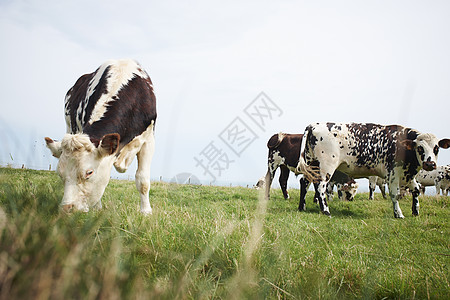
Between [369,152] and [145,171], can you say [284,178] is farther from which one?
Result: [145,171]

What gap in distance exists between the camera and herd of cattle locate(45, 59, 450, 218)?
4.20 meters

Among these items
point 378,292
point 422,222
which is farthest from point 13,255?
point 422,222

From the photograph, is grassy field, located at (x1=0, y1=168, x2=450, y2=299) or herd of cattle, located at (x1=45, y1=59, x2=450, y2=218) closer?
grassy field, located at (x1=0, y1=168, x2=450, y2=299)

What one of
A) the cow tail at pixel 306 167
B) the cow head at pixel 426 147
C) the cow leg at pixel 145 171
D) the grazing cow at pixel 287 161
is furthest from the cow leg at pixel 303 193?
the cow leg at pixel 145 171

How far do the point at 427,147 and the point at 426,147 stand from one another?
0.07 feet

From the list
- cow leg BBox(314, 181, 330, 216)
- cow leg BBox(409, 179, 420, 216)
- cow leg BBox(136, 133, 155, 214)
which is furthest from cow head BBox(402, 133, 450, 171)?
cow leg BBox(136, 133, 155, 214)

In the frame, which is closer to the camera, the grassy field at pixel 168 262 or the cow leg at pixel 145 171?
the grassy field at pixel 168 262

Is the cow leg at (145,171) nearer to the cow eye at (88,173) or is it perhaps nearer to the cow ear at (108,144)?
the cow ear at (108,144)

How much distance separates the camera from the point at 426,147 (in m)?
8.23

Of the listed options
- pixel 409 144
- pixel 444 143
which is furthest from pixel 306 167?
pixel 444 143

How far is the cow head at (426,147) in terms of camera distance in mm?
8102

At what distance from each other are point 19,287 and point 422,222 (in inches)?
296

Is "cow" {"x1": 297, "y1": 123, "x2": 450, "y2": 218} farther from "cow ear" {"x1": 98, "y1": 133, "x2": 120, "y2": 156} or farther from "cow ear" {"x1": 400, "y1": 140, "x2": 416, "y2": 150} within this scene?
"cow ear" {"x1": 98, "y1": 133, "x2": 120, "y2": 156}

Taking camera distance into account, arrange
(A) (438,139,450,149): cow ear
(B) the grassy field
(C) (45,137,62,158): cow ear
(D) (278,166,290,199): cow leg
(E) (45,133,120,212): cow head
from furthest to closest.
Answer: (D) (278,166,290,199): cow leg
(A) (438,139,450,149): cow ear
(C) (45,137,62,158): cow ear
(E) (45,133,120,212): cow head
(B) the grassy field
